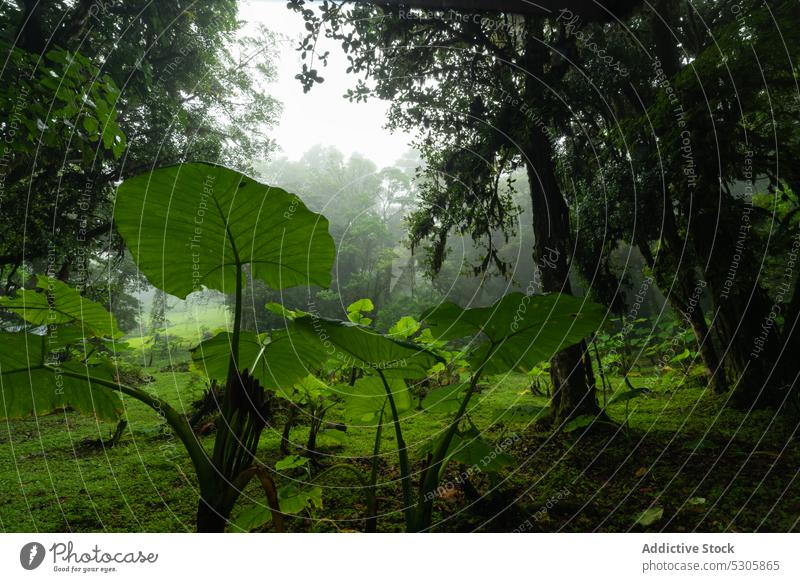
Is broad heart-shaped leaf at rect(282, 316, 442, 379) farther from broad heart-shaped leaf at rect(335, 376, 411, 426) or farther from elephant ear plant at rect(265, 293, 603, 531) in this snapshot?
broad heart-shaped leaf at rect(335, 376, 411, 426)

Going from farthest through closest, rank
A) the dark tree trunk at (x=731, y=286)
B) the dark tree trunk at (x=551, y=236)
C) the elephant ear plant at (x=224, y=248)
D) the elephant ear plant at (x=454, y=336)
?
the dark tree trunk at (x=551, y=236), the dark tree trunk at (x=731, y=286), the elephant ear plant at (x=454, y=336), the elephant ear plant at (x=224, y=248)

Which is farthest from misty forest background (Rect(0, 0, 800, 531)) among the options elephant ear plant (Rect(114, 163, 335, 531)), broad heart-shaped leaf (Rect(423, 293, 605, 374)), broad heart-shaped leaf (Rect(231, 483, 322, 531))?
broad heart-shaped leaf (Rect(423, 293, 605, 374))

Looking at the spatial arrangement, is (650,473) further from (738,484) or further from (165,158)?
(165,158)

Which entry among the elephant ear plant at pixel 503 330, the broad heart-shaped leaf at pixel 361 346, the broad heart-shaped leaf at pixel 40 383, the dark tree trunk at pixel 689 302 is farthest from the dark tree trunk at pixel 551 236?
the broad heart-shaped leaf at pixel 40 383

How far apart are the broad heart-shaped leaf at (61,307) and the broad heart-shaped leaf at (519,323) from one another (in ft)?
3.21

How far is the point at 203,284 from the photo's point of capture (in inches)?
40.7

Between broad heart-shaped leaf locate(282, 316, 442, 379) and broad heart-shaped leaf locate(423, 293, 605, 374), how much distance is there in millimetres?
116

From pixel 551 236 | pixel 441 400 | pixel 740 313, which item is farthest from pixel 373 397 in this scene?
pixel 740 313

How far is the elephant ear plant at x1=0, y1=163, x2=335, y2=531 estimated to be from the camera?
724mm

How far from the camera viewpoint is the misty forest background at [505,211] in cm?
125

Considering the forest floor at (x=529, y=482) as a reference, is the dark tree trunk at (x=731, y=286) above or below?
above

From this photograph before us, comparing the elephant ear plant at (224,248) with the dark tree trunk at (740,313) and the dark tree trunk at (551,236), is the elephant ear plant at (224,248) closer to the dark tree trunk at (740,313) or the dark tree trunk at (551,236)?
the dark tree trunk at (551,236)

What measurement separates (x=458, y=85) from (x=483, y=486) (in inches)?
88.1

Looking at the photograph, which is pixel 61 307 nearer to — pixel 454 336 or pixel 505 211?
pixel 454 336
